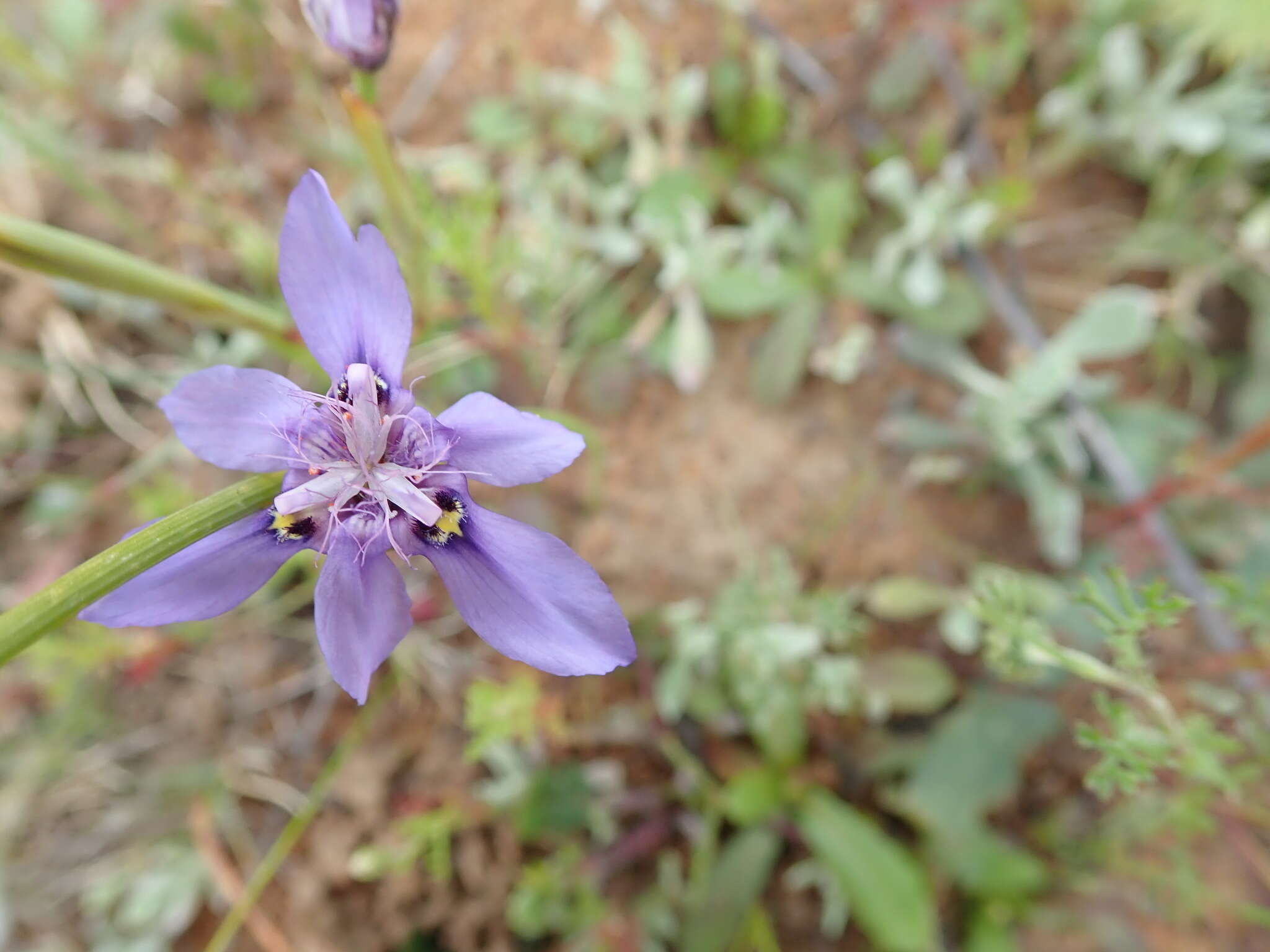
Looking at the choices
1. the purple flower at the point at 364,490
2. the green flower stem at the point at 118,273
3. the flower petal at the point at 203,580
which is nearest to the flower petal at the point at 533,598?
the purple flower at the point at 364,490

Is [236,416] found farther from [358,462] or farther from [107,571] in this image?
[107,571]

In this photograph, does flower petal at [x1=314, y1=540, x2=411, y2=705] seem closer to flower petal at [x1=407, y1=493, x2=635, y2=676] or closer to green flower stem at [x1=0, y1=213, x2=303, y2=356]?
flower petal at [x1=407, y1=493, x2=635, y2=676]

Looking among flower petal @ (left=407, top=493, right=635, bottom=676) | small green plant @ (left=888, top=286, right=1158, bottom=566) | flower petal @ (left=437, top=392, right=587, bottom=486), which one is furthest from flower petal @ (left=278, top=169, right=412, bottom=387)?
small green plant @ (left=888, top=286, right=1158, bottom=566)

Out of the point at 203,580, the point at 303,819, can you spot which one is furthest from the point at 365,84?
the point at 303,819

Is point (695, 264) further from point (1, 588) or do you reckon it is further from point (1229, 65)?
point (1, 588)

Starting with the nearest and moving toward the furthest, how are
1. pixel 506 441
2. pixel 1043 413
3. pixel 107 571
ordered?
pixel 107 571, pixel 506 441, pixel 1043 413

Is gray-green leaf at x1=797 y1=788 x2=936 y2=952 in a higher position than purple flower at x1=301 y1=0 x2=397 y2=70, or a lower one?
lower

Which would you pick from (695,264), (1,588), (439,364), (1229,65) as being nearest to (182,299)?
(439,364)
